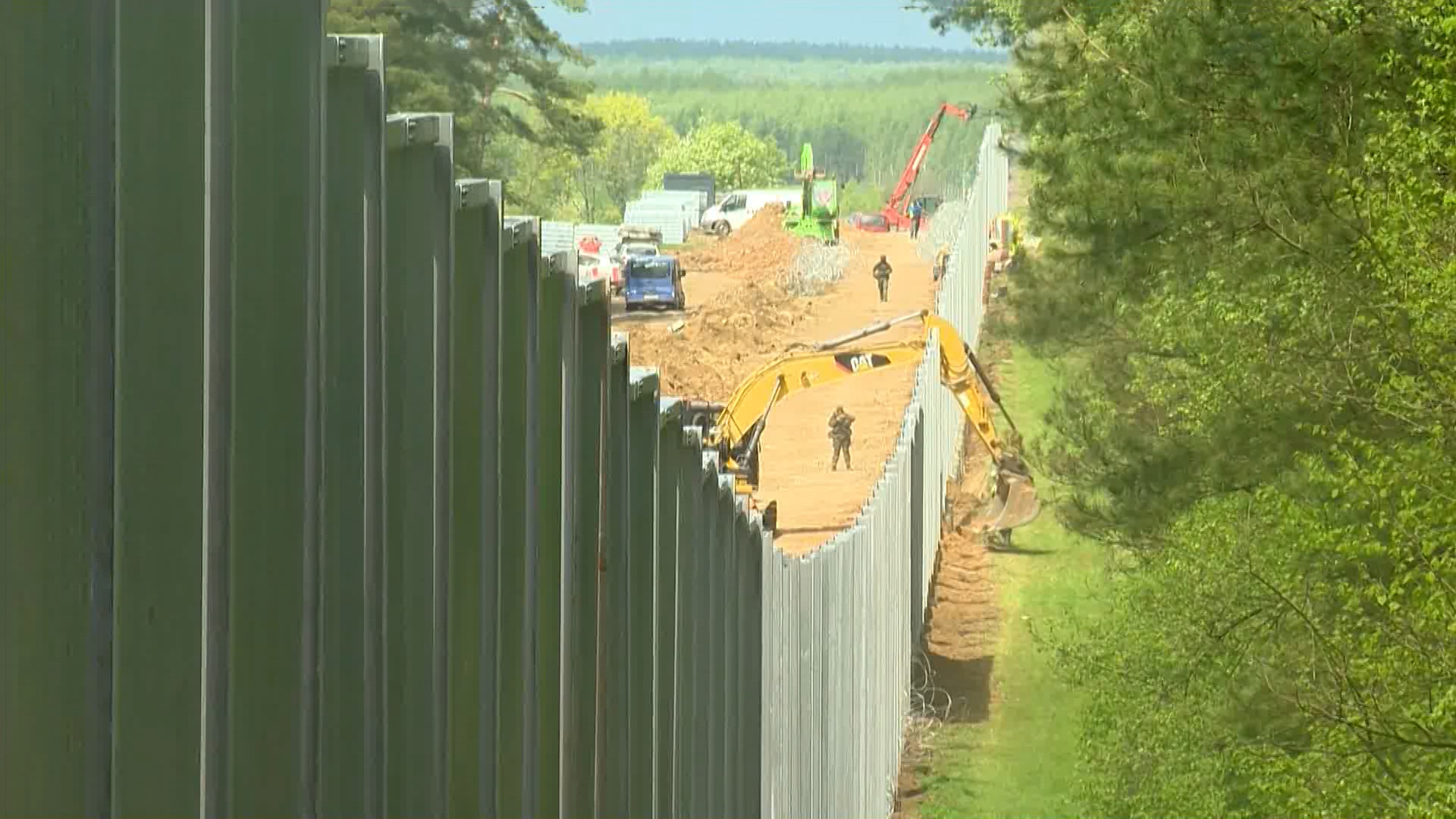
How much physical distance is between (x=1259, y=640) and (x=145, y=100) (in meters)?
10.6

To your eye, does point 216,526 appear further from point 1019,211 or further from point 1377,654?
point 1019,211

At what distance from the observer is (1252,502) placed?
13.6 metres

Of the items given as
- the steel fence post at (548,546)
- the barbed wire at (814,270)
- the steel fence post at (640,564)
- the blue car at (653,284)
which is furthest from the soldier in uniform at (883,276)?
the steel fence post at (548,546)

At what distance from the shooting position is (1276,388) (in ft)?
42.1

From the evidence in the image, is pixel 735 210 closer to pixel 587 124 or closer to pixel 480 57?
pixel 587 124

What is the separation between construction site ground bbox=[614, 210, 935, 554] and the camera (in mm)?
35594

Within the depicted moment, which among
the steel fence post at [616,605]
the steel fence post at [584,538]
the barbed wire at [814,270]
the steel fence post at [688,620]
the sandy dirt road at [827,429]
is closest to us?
the steel fence post at [584,538]

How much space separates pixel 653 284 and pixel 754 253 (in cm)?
2089

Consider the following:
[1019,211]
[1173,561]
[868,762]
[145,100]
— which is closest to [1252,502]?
[1173,561]

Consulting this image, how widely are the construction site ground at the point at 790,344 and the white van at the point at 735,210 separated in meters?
12.0

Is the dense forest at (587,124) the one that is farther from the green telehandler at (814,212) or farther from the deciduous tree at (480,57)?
the green telehandler at (814,212)

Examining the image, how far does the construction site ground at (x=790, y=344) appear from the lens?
1401 inches

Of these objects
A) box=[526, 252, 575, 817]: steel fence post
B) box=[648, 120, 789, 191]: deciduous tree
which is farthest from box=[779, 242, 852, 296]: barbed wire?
box=[648, 120, 789, 191]: deciduous tree

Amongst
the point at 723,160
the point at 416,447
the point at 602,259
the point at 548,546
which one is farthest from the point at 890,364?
the point at 723,160
